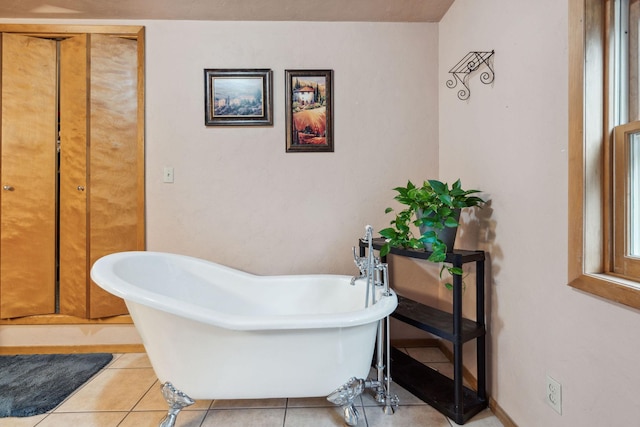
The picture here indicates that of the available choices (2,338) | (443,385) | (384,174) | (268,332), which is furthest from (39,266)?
(443,385)

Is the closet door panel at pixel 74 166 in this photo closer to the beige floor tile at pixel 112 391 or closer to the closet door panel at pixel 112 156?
the closet door panel at pixel 112 156

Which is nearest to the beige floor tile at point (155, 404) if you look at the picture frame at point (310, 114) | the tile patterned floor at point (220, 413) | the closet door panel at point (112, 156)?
the tile patterned floor at point (220, 413)

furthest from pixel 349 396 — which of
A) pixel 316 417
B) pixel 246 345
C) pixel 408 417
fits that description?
pixel 246 345

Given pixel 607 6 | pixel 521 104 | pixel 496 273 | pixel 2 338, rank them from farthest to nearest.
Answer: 1. pixel 2 338
2. pixel 496 273
3. pixel 521 104
4. pixel 607 6

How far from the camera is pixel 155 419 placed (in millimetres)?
1370

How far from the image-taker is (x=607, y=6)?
0.93 m

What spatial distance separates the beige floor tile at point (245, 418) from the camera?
1335 millimetres

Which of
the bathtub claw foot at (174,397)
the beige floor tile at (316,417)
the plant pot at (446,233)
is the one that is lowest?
the beige floor tile at (316,417)

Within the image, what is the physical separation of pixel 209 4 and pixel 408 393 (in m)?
2.43

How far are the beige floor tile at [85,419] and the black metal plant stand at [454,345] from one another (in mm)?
1348

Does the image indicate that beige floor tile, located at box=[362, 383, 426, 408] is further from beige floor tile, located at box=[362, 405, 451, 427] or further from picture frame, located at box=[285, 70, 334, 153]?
picture frame, located at box=[285, 70, 334, 153]

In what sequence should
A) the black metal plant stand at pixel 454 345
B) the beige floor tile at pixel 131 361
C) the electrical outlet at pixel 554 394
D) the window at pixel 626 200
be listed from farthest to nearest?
the beige floor tile at pixel 131 361
the black metal plant stand at pixel 454 345
the electrical outlet at pixel 554 394
the window at pixel 626 200

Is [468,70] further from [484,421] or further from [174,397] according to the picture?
[174,397]

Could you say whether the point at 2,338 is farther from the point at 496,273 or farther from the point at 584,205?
the point at 584,205
